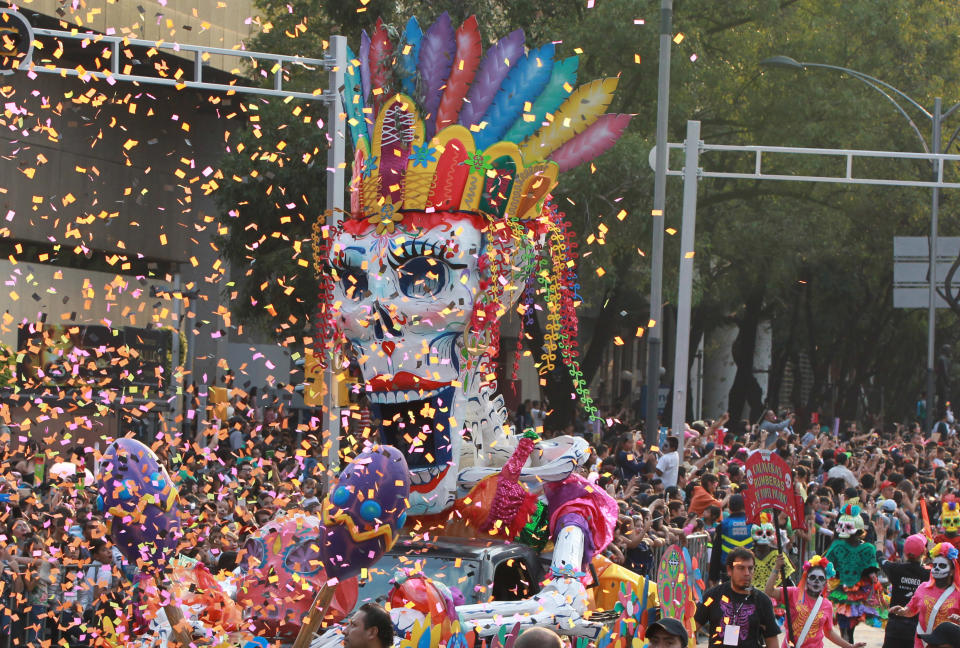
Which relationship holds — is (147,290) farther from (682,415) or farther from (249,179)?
(682,415)

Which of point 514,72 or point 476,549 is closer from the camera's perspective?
point 476,549

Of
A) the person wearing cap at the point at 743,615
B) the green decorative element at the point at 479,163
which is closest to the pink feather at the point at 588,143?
the green decorative element at the point at 479,163

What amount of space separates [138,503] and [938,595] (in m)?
5.92

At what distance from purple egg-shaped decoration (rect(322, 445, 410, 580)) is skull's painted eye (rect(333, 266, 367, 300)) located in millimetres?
2737

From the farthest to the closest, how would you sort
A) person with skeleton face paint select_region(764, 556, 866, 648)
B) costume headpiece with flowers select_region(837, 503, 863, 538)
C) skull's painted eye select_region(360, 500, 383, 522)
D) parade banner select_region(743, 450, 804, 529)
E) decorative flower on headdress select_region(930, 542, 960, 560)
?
1. costume headpiece with flowers select_region(837, 503, 863, 538)
2. person with skeleton face paint select_region(764, 556, 866, 648)
3. decorative flower on headdress select_region(930, 542, 960, 560)
4. parade banner select_region(743, 450, 804, 529)
5. skull's painted eye select_region(360, 500, 383, 522)

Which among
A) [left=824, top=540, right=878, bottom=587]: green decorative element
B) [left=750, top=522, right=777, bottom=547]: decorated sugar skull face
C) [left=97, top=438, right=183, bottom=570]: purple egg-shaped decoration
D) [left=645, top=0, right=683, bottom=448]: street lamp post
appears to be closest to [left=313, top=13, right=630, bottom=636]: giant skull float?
[left=97, top=438, right=183, bottom=570]: purple egg-shaped decoration

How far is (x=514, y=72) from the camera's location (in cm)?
977

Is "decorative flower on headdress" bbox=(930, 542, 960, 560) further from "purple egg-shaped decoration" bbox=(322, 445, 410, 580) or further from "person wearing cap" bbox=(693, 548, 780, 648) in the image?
"purple egg-shaped decoration" bbox=(322, 445, 410, 580)

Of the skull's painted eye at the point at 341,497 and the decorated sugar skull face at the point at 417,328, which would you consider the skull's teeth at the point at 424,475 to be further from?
the skull's painted eye at the point at 341,497

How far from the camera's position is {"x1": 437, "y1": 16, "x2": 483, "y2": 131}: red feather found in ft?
31.7

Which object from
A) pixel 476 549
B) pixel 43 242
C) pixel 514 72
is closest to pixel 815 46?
pixel 43 242

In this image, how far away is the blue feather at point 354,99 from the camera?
9.71 meters

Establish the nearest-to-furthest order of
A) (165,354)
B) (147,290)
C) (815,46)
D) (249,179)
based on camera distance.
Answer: (165,354), (249,179), (147,290), (815,46)

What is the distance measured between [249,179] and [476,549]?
52.2 ft
